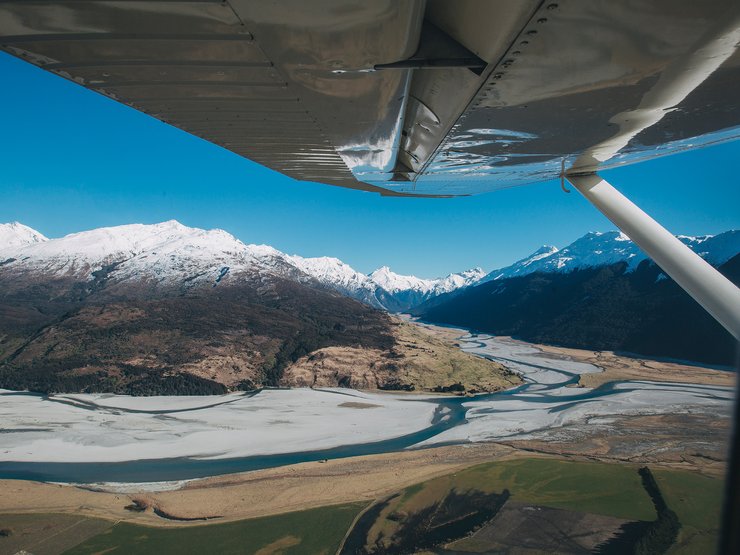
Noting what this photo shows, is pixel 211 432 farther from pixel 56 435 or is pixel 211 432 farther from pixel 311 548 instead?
pixel 311 548

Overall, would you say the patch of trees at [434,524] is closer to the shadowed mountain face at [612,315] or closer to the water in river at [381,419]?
the water in river at [381,419]

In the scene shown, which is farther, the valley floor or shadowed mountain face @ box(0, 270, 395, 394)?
shadowed mountain face @ box(0, 270, 395, 394)

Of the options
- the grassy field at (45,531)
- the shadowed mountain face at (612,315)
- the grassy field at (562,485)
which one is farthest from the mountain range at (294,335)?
the grassy field at (45,531)

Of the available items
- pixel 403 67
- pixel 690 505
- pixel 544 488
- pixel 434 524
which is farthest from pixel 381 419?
pixel 403 67

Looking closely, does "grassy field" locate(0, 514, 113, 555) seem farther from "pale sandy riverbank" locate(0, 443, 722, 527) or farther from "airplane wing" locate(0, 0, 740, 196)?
"airplane wing" locate(0, 0, 740, 196)

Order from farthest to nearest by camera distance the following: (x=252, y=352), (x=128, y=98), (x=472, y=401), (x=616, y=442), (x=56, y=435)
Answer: (x=252, y=352) → (x=472, y=401) → (x=56, y=435) → (x=616, y=442) → (x=128, y=98)

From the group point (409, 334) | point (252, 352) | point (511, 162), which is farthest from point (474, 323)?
point (511, 162)

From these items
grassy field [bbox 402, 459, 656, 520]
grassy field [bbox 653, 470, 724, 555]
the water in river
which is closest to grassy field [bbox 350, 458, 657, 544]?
grassy field [bbox 402, 459, 656, 520]
